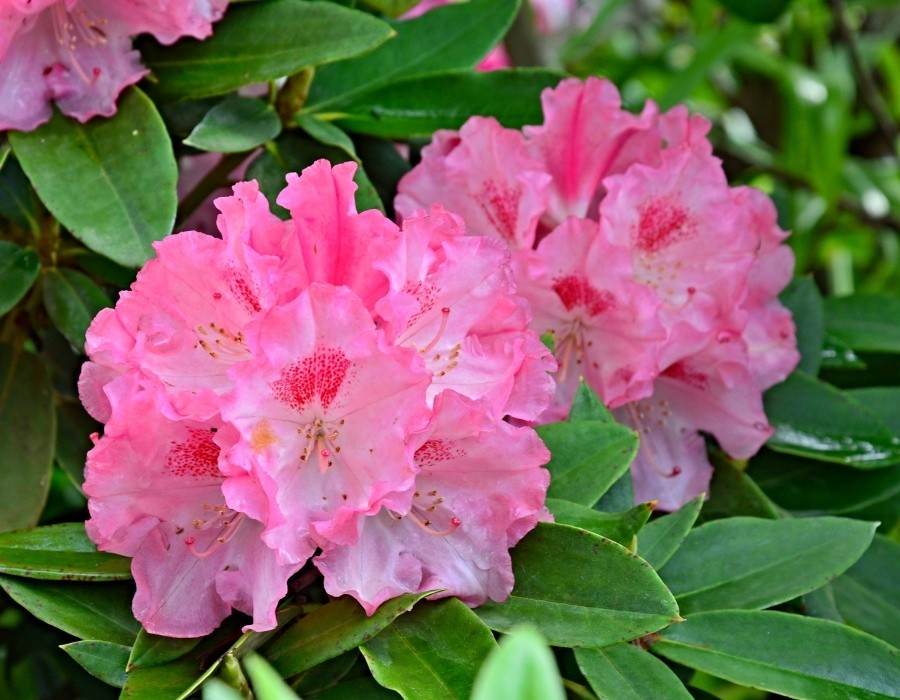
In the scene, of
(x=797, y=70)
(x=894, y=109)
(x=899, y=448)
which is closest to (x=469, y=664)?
(x=899, y=448)

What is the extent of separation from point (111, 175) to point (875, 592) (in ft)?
2.34

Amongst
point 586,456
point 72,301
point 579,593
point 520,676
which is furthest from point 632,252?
point 520,676

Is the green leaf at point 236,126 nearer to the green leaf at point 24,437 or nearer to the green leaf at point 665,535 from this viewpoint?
the green leaf at point 24,437

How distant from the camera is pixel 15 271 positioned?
2.89 ft

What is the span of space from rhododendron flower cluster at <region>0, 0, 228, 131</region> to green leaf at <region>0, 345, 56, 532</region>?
0.22 meters

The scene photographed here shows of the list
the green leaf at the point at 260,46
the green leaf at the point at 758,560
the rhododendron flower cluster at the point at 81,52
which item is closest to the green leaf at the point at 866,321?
the green leaf at the point at 758,560

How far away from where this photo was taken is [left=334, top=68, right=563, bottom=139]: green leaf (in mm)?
969

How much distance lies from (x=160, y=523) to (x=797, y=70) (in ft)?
5.41

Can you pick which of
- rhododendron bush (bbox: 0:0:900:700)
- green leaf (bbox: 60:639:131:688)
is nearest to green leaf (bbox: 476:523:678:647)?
rhododendron bush (bbox: 0:0:900:700)

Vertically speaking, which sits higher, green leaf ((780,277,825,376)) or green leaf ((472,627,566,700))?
green leaf ((472,627,566,700))

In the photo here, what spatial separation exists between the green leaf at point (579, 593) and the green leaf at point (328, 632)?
2.8 inches

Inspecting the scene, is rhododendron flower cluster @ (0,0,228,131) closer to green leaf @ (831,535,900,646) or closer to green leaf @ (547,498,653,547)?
green leaf @ (547,498,653,547)

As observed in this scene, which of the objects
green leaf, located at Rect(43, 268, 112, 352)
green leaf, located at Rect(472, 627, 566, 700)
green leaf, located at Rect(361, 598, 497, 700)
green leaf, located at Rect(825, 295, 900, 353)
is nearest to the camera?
green leaf, located at Rect(472, 627, 566, 700)

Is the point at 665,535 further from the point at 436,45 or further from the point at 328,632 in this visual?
the point at 436,45
